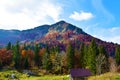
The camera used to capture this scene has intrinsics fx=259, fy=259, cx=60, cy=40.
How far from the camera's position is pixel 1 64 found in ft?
385

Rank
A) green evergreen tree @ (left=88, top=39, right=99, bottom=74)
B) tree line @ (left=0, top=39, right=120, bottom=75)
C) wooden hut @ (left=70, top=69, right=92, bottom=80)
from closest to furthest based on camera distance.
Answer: wooden hut @ (left=70, top=69, right=92, bottom=80) < green evergreen tree @ (left=88, top=39, right=99, bottom=74) < tree line @ (left=0, top=39, right=120, bottom=75)

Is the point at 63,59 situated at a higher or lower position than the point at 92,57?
lower

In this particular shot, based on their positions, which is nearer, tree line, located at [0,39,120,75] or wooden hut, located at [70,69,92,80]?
wooden hut, located at [70,69,92,80]

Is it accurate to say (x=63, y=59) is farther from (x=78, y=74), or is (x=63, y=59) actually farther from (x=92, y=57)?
(x=78, y=74)

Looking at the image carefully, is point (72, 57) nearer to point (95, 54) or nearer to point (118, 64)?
point (95, 54)

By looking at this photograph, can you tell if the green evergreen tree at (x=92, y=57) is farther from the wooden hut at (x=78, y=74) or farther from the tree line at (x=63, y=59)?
the wooden hut at (x=78, y=74)

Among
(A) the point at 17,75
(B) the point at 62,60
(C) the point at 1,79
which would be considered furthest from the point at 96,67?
(C) the point at 1,79

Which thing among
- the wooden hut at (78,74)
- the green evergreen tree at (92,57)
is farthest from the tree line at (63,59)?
the wooden hut at (78,74)

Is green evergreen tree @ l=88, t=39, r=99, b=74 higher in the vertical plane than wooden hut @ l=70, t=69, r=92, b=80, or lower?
higher

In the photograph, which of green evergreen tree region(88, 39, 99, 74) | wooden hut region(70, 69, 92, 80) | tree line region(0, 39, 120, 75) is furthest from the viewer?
tree line region(0, 39, 120, 75)

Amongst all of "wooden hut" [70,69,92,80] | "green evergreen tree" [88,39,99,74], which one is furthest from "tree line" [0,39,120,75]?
"wooden hut" [70,69,92,80]

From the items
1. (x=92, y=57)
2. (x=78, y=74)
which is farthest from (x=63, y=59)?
(x=78, y=74)

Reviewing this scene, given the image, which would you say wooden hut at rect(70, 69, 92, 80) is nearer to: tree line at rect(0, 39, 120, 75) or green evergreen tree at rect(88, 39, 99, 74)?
green evergreen tree at rect(88, 39, 99, 74)

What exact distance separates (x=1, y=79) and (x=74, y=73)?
25450 mm
